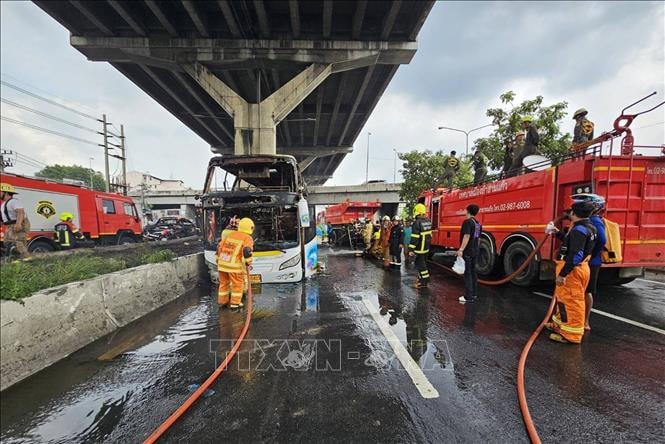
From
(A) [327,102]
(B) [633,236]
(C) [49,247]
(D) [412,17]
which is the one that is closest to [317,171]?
(A) [327,102]

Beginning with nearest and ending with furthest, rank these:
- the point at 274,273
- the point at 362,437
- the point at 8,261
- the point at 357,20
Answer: the point at 362,437 → the point at 8,261 → the point at 274,273 → the point at 357,20

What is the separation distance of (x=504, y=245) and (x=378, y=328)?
167 inches

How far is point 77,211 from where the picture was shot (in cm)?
1092

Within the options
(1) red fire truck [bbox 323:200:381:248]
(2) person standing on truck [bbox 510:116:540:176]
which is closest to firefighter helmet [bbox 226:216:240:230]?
(2) person standing on truck [bbox 510:116:540:176]

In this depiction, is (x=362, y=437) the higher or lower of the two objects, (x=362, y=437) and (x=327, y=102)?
the lower

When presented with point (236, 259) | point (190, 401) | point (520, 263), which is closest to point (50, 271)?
point (236, 259)

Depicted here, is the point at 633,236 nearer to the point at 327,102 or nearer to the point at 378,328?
the point at 378,328

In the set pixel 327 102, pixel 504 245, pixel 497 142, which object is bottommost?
pixel 504 245

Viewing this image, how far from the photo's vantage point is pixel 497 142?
12.7 metres

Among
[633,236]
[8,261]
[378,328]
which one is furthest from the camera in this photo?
[633,236]

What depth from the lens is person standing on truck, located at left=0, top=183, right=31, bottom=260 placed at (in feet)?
15.1

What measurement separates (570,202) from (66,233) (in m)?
13.4

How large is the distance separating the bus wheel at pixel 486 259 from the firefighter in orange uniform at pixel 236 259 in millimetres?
5301

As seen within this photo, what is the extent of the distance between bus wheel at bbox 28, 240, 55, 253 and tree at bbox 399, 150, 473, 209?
63.4ft
